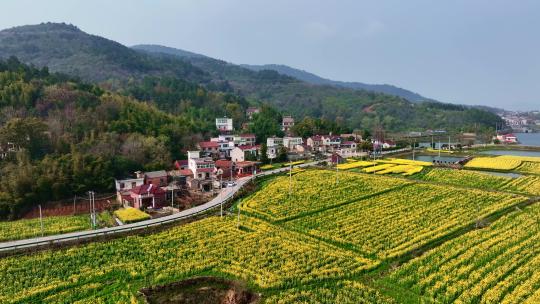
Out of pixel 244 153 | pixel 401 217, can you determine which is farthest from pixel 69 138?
pixel 401 217

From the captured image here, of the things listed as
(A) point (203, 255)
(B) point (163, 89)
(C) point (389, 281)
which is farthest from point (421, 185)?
(B) point (163, 89)

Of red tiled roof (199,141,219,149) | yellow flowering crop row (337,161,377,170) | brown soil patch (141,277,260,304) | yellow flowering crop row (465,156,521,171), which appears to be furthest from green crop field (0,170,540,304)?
red tiled roof (199,141,219,149)

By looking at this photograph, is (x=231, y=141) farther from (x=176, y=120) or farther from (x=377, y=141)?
(x=377, y=141)

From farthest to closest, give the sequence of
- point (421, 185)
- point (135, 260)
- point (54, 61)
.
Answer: point (54, 61), point (421, 185), point (135, 260)

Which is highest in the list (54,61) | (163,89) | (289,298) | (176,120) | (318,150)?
(54,61)

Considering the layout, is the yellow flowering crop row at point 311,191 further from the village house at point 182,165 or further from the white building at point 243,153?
the village house at point 182,165

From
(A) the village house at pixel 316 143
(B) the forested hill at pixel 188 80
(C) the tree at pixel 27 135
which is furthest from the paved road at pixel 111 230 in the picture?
(B) the forested hill at pixel 188 80

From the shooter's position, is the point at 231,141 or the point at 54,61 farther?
the point at 54,61
